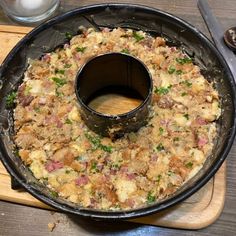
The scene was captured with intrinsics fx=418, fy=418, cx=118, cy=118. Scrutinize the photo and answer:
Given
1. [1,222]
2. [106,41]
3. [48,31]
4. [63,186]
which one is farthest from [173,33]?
[1,222]

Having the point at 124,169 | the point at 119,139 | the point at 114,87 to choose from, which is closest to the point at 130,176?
the point at 124,169

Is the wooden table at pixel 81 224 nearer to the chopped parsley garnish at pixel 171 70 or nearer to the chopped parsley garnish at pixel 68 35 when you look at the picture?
the chopped parsley garnish at pixel 171 70

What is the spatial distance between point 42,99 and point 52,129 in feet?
0.38

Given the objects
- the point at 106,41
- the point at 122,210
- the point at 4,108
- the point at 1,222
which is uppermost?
the point at 106,41

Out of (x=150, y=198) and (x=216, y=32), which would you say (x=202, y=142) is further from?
(x=216, y=32)

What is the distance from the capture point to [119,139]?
1.27 m

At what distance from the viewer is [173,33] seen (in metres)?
1.43

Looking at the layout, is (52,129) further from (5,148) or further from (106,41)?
(106,41)

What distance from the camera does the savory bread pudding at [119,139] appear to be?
1.19 meters

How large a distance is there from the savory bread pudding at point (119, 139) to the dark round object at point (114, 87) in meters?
0.05

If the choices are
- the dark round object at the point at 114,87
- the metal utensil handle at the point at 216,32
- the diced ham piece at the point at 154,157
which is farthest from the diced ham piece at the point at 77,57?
the metal utensil handle at the point at 216,32

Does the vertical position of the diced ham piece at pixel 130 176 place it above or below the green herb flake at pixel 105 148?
below

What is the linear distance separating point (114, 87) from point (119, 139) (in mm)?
239

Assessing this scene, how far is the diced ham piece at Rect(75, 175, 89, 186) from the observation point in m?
1.20
